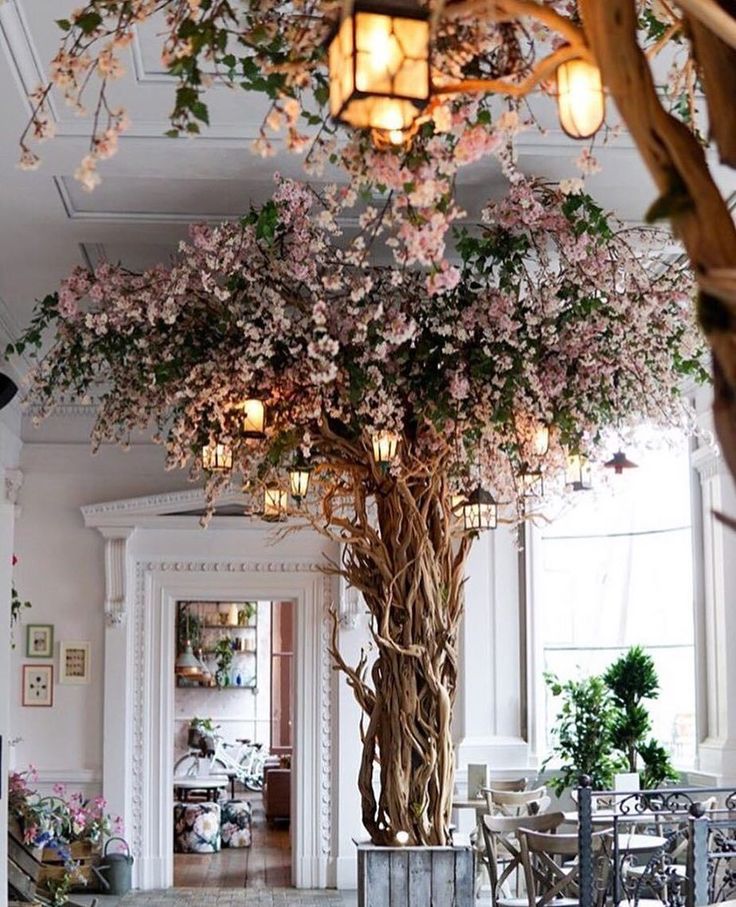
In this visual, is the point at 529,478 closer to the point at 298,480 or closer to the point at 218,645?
the point at 298,480

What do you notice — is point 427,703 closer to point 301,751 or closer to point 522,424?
point 522,424

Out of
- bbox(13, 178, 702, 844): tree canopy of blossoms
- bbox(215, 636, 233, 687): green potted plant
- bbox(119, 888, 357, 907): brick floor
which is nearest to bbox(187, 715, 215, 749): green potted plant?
bbox(215, 636, 233, 687): green potted plant

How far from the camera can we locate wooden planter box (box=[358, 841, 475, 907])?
6781mm

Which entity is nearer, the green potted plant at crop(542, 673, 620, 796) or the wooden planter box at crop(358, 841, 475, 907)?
the wooden planter box at crop(358, 841, 475, 907)

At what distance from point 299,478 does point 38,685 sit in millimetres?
5148

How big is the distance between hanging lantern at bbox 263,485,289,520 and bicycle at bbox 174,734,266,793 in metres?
8.99

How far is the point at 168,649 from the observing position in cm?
1156

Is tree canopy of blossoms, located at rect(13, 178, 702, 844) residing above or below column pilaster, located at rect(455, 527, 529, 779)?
above

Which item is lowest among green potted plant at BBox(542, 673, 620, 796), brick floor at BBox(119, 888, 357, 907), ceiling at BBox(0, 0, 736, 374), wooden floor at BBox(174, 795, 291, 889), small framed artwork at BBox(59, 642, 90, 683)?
wooden floor at BBox(174, 795, 291, 889)

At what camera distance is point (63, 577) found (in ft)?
38.2

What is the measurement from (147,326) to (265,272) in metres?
0.81

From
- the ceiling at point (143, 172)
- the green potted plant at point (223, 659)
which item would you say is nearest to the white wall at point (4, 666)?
the ceiling at point (143, 172)

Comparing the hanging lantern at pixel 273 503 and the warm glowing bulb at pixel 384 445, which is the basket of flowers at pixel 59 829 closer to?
the hanging lantern at pixel 273 503

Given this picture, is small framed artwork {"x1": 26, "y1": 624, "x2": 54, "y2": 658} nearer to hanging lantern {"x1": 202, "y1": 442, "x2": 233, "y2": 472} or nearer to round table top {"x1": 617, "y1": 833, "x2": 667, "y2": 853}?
hanging lantern {"x1": 202, "y1": 442, "x2": 233, "y2": 472}
